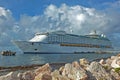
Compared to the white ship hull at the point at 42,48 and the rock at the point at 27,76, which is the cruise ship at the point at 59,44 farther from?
the rock at the point at 27,76

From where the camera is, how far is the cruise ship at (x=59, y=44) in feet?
337

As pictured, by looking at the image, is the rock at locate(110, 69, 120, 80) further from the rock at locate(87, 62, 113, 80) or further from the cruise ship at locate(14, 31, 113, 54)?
the cruise ship at locate(14, 31, 113, 54)

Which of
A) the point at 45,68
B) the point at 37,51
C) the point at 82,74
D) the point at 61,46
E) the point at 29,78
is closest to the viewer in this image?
the point at 82,74

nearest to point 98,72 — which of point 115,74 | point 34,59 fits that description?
point 115,74

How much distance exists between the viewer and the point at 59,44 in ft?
355

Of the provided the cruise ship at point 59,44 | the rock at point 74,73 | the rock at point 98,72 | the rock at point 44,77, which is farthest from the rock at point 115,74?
the cruise ship at point 59,44

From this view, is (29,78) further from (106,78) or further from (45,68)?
(106,78)

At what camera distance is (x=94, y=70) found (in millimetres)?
14891

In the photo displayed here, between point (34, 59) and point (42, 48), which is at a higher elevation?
point (42, 48)

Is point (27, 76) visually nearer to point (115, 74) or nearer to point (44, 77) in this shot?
point (44, 77)

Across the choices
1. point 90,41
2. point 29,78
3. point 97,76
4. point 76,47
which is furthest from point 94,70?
point 90,41

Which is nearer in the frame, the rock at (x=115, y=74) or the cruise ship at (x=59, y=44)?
the rock at (x=115, y=74)

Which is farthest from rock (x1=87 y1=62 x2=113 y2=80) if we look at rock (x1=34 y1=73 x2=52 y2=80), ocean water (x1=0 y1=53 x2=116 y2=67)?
ocean water (x1=0 y1=53 x2=116 y2=67)

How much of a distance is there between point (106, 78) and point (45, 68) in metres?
4.54
